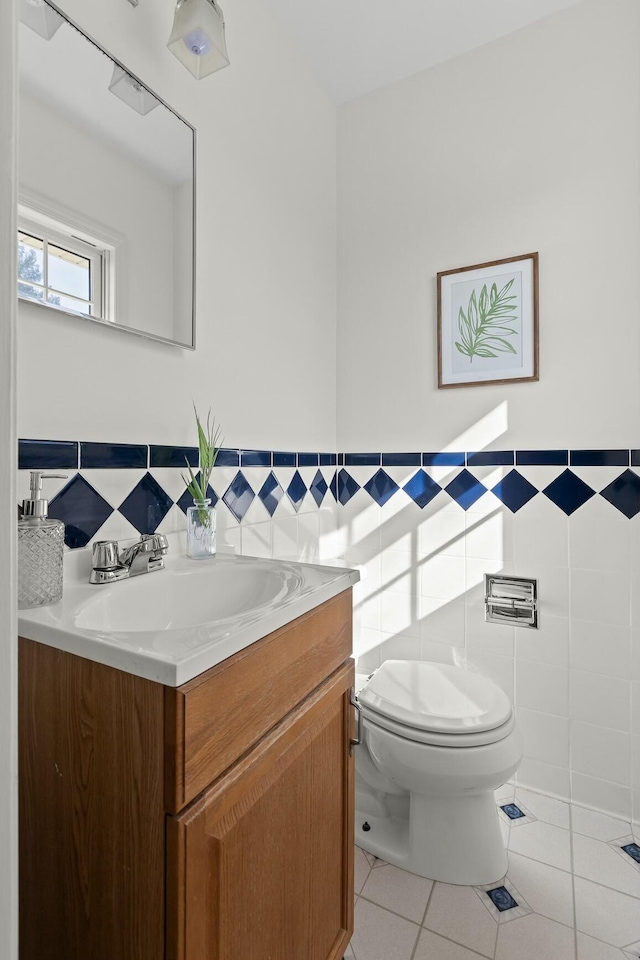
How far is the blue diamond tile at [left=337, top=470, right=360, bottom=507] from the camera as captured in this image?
2.04 meters

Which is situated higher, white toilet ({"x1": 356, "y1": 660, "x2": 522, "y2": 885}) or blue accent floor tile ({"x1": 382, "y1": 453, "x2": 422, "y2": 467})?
blue accent floor tile ({"x1": 382, "y1": 453, "x2": 422, "y2": 467})

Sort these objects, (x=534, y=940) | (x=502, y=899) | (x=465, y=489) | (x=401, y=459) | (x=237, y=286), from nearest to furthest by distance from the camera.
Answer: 1. (x=534, y=940)
2. (x=502, y=899)
3. (x=237, y=286)
4. (x=465, y=489)
5. (x=401, y=459)

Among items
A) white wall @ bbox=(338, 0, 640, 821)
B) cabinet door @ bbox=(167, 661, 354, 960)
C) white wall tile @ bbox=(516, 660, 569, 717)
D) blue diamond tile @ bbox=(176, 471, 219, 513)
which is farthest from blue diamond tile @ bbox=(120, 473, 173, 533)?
white wall tile @ bbox=(516, 660, 569, 717)

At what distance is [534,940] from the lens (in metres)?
1.14

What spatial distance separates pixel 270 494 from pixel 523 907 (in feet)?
4.20

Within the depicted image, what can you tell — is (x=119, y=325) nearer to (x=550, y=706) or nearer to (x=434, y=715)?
(x=434, y=715)

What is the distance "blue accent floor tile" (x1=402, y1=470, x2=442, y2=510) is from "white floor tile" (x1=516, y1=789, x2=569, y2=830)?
1038 millimetres

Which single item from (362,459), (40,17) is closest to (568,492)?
(362,459)

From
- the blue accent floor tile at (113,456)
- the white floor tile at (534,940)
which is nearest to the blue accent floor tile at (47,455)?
the blue accent floor tile at (113,456)

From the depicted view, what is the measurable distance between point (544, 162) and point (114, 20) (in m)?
1.35

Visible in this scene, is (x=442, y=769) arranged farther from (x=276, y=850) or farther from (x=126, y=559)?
(x=126, y=559)

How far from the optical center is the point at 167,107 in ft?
3.96

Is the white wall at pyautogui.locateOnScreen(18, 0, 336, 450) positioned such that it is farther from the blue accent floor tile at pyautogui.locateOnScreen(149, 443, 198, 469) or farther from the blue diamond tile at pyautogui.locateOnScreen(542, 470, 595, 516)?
the blue diamond tile at pyautogui.locateOnScreen(542, 470, 595, 516)

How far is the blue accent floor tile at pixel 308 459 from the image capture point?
1800 mm
